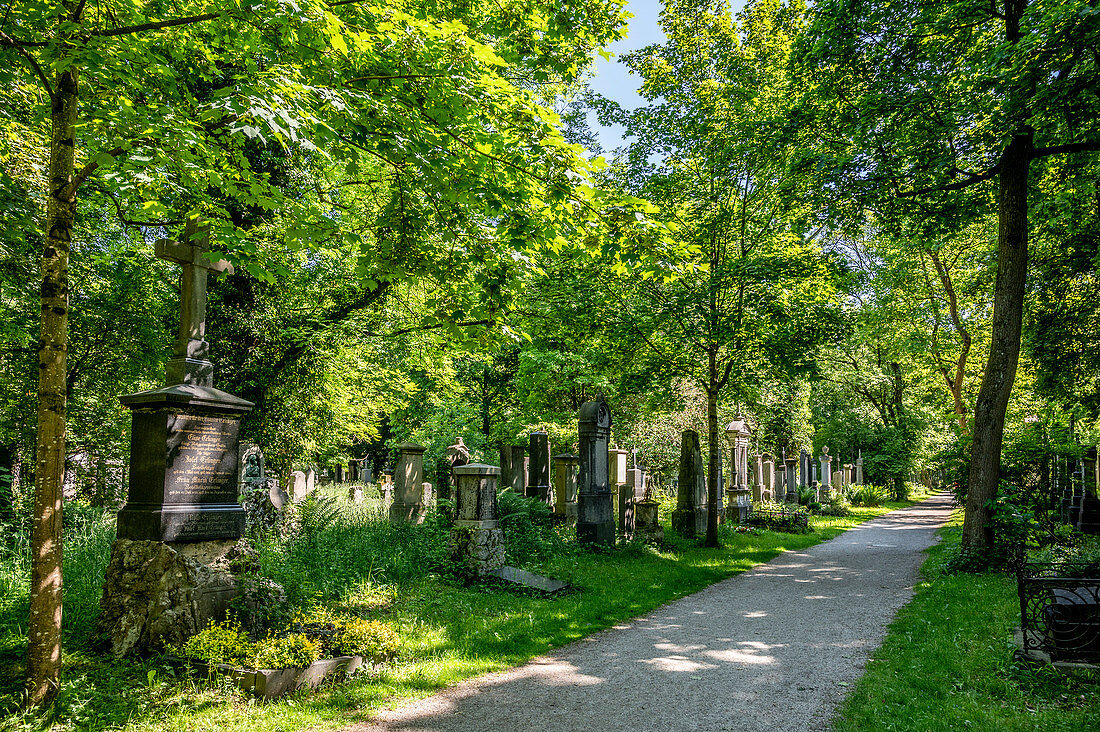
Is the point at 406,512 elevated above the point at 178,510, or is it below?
below

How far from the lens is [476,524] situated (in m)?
9.16

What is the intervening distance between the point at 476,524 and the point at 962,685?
19.8 ft

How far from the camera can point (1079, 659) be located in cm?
520

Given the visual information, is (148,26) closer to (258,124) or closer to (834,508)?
(258,124)

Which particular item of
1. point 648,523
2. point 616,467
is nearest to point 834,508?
point 616,467

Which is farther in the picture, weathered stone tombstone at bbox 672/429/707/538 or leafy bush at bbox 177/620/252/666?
weathered stone tombstone at bbox 672/429/707/538

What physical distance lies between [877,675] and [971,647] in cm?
146

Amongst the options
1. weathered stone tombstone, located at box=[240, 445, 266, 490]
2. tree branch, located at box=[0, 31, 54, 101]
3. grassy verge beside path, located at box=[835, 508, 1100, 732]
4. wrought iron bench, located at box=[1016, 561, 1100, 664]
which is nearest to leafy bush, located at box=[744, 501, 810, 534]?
grassy verge beside path, located at box=[835, 508, 1100, 732]

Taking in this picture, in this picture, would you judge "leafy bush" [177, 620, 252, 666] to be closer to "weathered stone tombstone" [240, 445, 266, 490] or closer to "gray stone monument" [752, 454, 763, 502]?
"weathered stone tombstone" [240, 445, 266, 490]

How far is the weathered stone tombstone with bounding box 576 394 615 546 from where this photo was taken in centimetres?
1227

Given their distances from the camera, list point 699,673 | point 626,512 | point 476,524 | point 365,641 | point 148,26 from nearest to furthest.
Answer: point 148,26, point 365,641, point 699,673, point 476,524, point 626,512

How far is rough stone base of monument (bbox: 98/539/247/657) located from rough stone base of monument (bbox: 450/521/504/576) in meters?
3.88

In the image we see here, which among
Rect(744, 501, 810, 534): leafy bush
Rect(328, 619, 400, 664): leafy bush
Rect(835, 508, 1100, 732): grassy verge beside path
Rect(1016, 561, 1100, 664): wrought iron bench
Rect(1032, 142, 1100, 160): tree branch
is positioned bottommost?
Rect(744, 501, 810, 534): leafy bush

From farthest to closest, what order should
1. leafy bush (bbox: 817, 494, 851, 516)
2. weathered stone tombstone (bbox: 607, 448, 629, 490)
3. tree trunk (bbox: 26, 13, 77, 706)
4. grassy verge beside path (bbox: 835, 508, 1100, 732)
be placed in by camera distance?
leafy bush (bbox: 817, 494, 851, 516), weathered stone tombstone (bbox: 607, 448, 629, 490), grassy verge beside path (bbox: 835, 508, 1100, 732), tree trunk (bbox: 26, 13, 77, 706)
